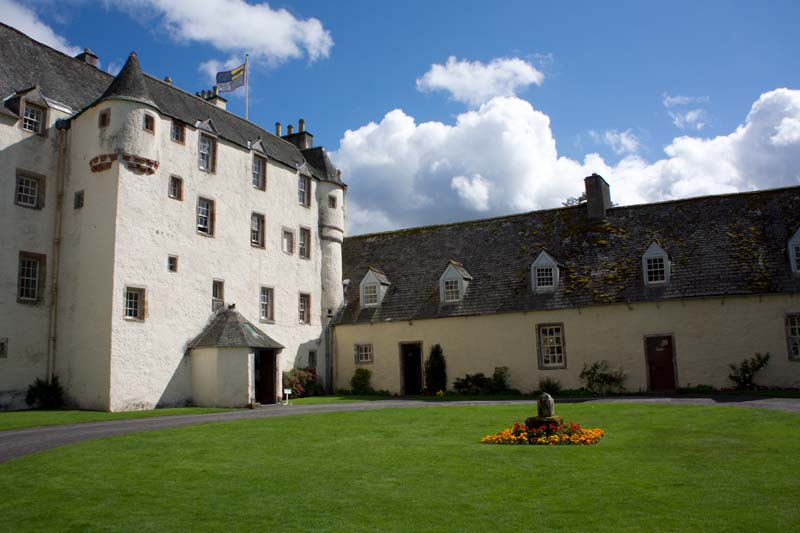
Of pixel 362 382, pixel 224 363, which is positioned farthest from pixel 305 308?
pixel 224 363

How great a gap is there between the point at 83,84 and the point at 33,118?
4033 millimetres

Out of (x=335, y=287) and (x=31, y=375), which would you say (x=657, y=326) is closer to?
(x=335, y=287)

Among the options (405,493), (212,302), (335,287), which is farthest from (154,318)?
(405,493)

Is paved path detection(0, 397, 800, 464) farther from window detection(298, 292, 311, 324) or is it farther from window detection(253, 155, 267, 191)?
window detection(253, 155, 267, 191)

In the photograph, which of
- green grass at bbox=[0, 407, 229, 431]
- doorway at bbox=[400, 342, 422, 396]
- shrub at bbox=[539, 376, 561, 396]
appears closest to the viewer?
green grass at bbox=[0, 407, 229, 431]

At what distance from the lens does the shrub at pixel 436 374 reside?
33.3 metres

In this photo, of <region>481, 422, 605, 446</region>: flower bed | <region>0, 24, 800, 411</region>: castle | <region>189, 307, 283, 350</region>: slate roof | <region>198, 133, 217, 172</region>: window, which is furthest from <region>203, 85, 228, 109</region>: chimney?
<region>481, 422, 605, 446</region>: flower bed

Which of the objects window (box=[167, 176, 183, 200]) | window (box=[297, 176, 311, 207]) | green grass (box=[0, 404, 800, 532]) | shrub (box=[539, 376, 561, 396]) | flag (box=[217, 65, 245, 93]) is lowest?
green grass (box=[0, 404, 800, 532])

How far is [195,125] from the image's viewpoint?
29938 mm

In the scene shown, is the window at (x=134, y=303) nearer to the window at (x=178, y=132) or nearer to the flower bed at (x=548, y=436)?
the window at (x=178, y=132)

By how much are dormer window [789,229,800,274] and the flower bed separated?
57.9ft

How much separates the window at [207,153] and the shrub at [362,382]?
1307 centimetres

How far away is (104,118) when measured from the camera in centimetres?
2656

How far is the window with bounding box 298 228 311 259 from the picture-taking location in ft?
120
